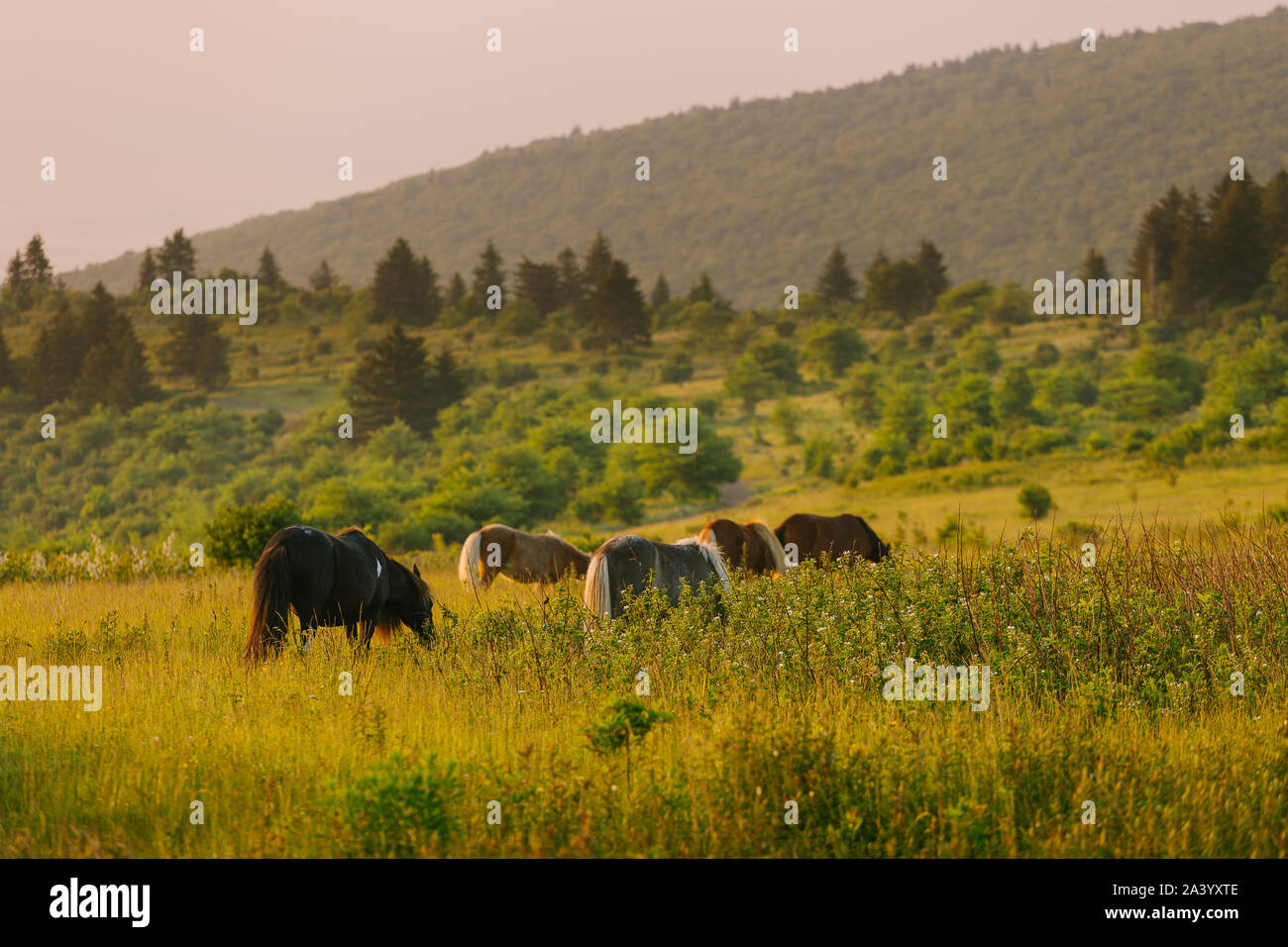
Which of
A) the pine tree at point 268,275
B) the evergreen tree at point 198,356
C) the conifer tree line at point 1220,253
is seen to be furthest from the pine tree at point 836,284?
the evergreen tree at point 198,356

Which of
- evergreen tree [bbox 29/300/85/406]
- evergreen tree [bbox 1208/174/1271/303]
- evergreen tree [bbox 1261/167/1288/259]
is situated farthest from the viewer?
evergreen tree [bbox 1261/167/1288/259]

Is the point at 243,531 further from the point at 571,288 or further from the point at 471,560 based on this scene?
the point at 571,288

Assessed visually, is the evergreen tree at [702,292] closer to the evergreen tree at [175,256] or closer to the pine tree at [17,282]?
the evergreen tree at [175,256]

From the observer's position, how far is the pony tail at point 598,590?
32.0 feet

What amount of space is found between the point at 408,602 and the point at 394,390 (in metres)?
60.1

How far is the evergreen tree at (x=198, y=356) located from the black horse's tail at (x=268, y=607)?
2826 inches

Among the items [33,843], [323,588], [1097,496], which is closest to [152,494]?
[1097,496]

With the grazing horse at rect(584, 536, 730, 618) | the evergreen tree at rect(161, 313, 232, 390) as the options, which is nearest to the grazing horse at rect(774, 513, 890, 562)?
the grazing horse at rect(584, 536, 730, 618)

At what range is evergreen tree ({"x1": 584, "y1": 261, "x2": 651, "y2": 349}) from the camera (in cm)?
8600

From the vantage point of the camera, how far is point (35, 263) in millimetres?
99438

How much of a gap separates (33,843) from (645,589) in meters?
5.27

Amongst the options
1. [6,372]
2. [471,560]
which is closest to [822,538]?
[471,560]

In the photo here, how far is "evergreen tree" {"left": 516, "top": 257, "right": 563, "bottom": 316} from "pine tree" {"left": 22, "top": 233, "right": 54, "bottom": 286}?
145 ft

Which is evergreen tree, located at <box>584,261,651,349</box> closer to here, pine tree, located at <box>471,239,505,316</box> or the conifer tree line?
pine tree, located at <box>471,239,505,316</box>
